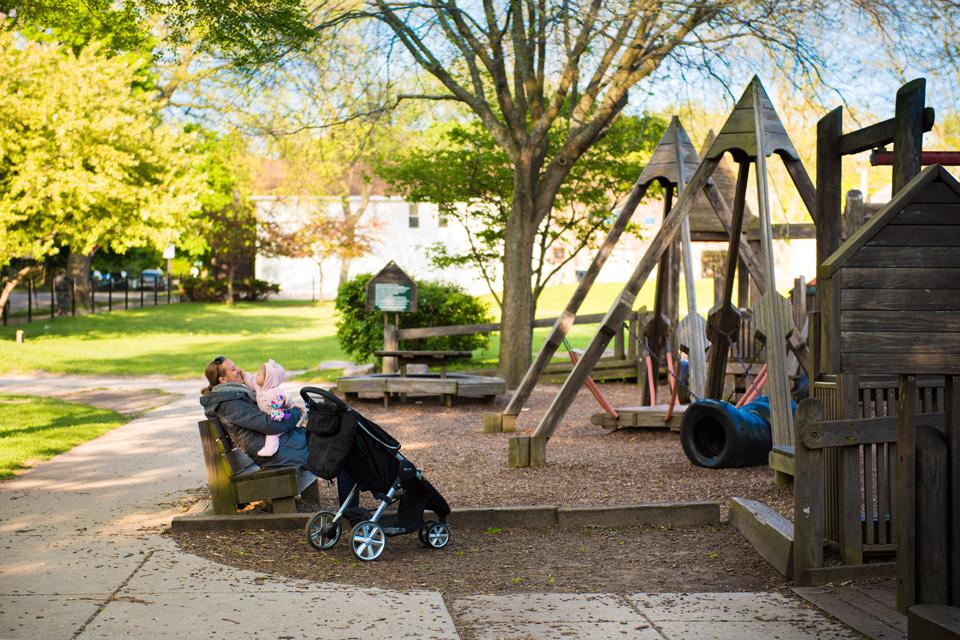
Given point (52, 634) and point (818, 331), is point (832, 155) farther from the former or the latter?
point (52, 634)

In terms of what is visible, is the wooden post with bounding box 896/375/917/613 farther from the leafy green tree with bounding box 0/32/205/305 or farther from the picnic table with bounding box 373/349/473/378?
the leafy green tree with bounding box 0/32/205/305

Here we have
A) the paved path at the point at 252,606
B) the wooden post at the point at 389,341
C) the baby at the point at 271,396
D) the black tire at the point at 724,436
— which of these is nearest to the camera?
the paved path at the point at 252,606

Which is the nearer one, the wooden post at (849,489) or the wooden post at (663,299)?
the wooden post at (849,489)

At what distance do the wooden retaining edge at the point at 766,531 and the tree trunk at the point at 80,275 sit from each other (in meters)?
38.0

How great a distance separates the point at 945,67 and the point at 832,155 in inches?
343

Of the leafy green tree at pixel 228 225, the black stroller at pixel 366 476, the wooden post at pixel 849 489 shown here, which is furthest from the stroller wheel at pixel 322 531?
the leafy green tree at pixel 228 225

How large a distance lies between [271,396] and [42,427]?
679cm

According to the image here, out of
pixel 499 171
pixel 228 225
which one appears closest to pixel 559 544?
pixel 499 171

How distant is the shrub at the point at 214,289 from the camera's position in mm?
56125

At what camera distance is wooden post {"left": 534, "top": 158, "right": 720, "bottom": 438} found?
11156mm

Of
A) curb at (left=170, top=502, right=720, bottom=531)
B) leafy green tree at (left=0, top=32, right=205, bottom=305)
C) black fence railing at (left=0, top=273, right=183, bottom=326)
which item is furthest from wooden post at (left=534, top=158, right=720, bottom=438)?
black fence railing at (left=0, top=273, right=183, bottom=326)

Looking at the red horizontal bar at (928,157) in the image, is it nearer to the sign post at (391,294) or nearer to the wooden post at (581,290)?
the wooden post at (581,290)

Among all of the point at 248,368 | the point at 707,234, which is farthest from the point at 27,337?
the point at 707,234

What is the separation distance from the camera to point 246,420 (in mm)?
8375
